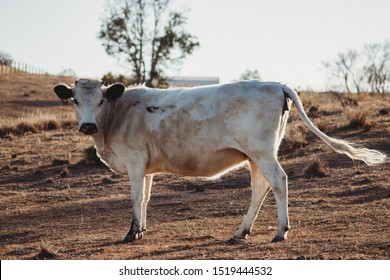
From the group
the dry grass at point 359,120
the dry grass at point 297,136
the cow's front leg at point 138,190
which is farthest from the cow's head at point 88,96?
the dry grass at point 359,120

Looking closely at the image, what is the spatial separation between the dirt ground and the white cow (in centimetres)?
77

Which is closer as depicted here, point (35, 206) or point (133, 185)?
point (133, 185)

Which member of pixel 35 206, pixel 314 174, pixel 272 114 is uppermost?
pixel 272 114

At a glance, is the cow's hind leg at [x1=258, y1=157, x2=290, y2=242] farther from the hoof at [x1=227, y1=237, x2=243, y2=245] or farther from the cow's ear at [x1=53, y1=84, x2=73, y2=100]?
the cow's ear at [x1=53, y1=84, x2=73, y2=100]

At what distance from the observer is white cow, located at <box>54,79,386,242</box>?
10328 millimetres

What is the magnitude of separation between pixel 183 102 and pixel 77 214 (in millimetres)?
4420

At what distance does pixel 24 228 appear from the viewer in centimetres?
1307

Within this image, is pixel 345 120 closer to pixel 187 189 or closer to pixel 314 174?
pixel 314 174

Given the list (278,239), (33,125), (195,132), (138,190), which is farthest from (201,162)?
(33,125)

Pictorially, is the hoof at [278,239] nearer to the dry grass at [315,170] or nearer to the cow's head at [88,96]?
the cow's head at [88,96]

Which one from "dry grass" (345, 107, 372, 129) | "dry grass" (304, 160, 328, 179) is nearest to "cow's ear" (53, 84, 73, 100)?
"dry grass" (304, 160, 328, 179)

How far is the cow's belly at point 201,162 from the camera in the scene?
1073 cm
